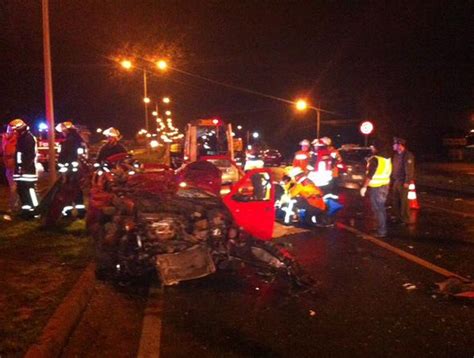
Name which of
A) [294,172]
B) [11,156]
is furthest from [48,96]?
[294,172]

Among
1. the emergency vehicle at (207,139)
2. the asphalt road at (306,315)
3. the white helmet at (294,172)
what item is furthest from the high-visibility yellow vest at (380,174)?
the emergency vehicle at (207,139)

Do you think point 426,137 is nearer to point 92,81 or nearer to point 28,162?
point 92,81

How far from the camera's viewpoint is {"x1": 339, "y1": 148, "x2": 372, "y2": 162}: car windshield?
21094 millimetres

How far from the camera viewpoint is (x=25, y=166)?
10992 millimetres

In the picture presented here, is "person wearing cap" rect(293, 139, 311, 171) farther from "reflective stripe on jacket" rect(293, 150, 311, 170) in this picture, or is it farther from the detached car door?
the detached car door

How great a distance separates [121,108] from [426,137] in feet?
99.8

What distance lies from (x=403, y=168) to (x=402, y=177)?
19cm

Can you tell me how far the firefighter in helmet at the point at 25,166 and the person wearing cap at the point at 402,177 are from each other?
24.5 ft

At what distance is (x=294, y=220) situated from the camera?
38.0 feet

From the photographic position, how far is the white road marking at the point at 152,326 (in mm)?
4953

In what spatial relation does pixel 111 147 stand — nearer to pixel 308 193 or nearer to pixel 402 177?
pixel 308 193

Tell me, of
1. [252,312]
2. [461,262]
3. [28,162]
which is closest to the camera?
[252,312]

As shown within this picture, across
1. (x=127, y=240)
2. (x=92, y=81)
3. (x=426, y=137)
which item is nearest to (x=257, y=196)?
(x=127, y=240)

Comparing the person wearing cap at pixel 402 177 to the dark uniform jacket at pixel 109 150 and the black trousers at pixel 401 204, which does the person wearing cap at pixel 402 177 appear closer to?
the black trousers at pixel 401 204
